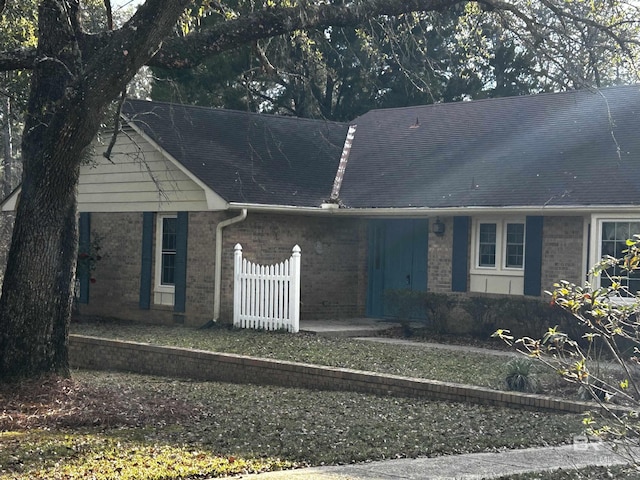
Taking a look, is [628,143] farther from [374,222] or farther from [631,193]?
[374,222]

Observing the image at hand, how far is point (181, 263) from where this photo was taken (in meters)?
20.3

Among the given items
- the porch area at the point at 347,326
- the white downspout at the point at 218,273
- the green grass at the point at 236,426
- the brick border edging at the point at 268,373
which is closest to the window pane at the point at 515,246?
the porch area at the point at 347,326

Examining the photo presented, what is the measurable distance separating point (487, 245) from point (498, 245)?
1.16 ft

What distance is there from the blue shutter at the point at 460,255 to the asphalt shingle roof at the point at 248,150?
3234 millimetres

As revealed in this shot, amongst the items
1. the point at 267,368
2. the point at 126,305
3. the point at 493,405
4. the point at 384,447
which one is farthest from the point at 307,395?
the point at 126,305

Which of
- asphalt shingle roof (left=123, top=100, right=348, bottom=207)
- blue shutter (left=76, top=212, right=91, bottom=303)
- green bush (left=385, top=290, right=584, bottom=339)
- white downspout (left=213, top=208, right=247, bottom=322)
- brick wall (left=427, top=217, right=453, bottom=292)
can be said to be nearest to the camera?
green bush (left=385, top=290, right=584, bottom=339)

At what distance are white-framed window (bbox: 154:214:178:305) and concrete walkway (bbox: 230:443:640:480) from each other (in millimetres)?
13312

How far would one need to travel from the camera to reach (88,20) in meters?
19.4

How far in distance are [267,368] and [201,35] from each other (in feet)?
16.5

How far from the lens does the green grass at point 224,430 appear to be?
8.14 meters

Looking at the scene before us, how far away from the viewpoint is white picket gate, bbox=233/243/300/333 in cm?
1770

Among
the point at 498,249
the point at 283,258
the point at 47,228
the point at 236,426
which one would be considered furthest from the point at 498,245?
the point at 47,228

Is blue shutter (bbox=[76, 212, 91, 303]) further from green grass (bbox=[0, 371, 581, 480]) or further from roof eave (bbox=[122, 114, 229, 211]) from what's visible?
green grass (bbox=[0, 371, 581, 480])

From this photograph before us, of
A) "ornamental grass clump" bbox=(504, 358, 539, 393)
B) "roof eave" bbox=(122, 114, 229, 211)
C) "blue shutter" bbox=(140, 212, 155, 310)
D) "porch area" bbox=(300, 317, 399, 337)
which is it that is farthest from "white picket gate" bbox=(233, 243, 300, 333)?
"ornamental grass clump" bbox=(504, 358, 539, 393)
